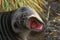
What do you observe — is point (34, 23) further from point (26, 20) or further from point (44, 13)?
point (44, 13)

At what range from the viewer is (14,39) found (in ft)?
6.04

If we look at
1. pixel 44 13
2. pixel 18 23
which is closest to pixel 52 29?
pixel 44 13

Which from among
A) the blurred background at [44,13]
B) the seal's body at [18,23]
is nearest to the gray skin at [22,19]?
the seal's body at [18,23]

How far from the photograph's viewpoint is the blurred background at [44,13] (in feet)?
11.1

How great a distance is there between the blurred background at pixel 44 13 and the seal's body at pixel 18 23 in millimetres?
1367

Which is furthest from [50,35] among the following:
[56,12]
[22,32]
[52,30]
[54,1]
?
[22,32]

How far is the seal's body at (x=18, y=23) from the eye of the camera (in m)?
1.74

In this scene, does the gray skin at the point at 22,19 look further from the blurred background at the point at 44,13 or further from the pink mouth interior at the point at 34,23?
the blurred background at the point at 44,13

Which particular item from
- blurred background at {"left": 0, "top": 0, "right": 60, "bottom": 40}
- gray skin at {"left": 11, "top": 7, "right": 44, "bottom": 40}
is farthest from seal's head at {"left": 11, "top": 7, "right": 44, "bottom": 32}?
blurred background at {"left": 0, "top": 0, "right": 60, "bottom": 40}

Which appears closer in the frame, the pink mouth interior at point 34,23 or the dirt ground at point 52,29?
the pink mouth interior at point 34,23

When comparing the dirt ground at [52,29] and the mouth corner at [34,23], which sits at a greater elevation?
the mouth corner at [34,23]

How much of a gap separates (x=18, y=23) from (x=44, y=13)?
7.94ft

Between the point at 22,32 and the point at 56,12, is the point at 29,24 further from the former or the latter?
the point at 56,12

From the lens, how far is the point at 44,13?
13.7ft
